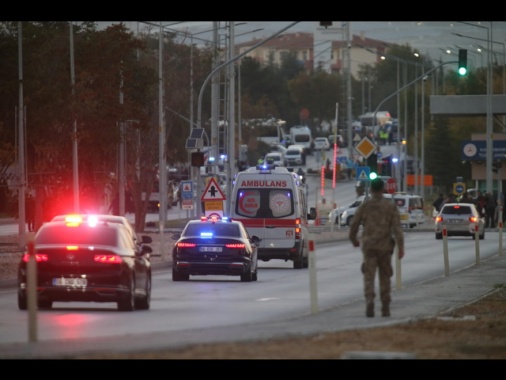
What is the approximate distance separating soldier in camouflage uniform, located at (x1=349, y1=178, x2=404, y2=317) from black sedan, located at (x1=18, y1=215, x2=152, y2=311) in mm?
4521

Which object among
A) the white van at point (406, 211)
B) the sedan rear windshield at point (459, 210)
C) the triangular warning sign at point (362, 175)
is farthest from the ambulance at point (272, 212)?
the white van at point (406, 211)

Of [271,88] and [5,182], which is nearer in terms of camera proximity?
[5,182]

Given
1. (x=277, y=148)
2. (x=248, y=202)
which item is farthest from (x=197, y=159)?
(x=277, y=148)

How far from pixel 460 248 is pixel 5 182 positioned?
1543 centimetres

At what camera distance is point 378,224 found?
Answer: 2078 cm

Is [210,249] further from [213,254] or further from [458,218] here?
[458,218]

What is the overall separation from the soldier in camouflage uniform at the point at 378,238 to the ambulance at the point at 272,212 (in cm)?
1983

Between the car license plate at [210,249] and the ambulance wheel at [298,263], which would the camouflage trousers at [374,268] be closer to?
the car license plate at [210,249]

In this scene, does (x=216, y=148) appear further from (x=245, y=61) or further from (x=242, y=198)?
(x=245, y=61)

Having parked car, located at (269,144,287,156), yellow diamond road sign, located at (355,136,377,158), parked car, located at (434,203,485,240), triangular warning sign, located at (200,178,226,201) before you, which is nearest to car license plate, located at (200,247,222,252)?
triangular warning sign, located at (200,178,226,201)

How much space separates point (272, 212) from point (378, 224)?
20.3 meters

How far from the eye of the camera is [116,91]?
53.0 meters
